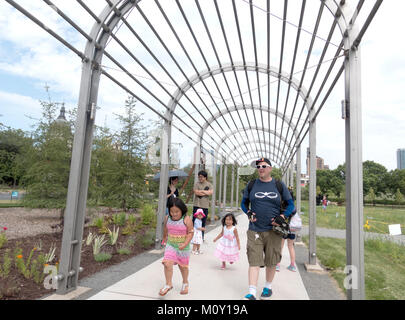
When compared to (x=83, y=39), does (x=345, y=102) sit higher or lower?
lower

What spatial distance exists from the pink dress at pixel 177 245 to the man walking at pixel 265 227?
0.80 meters

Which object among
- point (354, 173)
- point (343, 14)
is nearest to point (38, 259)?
point (354, 173)

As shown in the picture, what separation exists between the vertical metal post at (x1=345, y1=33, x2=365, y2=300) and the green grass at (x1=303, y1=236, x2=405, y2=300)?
4.58 ft

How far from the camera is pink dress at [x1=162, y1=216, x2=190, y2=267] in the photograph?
3.36m

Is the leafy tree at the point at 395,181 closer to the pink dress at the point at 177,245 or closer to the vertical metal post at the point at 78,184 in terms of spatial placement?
the pink dress at the point at 177,245

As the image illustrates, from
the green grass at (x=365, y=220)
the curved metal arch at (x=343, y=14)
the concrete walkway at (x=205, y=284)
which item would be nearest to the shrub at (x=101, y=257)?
the concrete walkway at (x=205, y=284)

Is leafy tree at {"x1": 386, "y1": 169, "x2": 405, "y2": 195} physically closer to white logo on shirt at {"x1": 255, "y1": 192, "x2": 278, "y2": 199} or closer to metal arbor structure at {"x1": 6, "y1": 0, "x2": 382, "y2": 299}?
metal arbor structure at {"x1": 6, "y1": 0, "x2": 382, "y2": 299}

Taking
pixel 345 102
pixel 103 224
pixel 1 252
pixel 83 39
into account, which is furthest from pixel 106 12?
pixel 103 224

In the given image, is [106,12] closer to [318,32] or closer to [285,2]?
[285,2]

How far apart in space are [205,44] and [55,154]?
5.25 meters

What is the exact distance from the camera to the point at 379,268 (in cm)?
547

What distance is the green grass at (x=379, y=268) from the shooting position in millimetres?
3988

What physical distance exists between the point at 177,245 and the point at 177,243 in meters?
0.03

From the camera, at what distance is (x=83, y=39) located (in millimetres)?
3764
